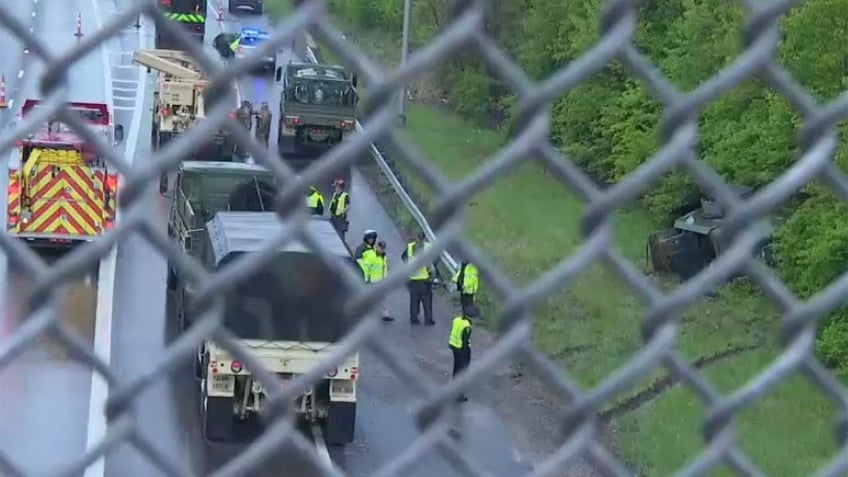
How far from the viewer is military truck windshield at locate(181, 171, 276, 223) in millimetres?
16375

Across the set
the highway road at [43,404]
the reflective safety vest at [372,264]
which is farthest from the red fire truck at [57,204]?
the reflective safety vest at [372,264]

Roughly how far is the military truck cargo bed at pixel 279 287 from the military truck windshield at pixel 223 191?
1497 mm

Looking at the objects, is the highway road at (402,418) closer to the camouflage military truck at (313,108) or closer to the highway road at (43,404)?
the highway road at (43,404)

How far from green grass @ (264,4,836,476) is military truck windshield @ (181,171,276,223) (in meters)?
1.72

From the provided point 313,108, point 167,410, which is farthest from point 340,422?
point 313,108

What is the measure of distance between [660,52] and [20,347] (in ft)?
72.9

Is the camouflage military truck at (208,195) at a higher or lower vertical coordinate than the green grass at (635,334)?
higher

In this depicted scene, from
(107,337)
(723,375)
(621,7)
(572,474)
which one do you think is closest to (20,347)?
(621,7)

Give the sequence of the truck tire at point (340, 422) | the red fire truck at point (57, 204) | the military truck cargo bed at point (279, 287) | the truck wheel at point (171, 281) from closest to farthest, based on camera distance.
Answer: the military truck cargo bed at point (279, 287), the truck tire at point (340, 422), the truck wheel at point (171, 281), the red fire truck at point (57, 204)

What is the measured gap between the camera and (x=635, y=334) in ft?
53.6

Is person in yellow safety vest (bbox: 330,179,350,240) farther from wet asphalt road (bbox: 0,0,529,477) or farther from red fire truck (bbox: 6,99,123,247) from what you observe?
red fire truck (bbox: 6,99,123,247)

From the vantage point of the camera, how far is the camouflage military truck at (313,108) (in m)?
26.9

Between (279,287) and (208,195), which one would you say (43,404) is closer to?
(208,195)

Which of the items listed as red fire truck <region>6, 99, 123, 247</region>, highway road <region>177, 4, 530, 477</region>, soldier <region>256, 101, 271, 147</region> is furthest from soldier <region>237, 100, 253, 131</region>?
soldier <region>256, 101, 271, 147</region>
